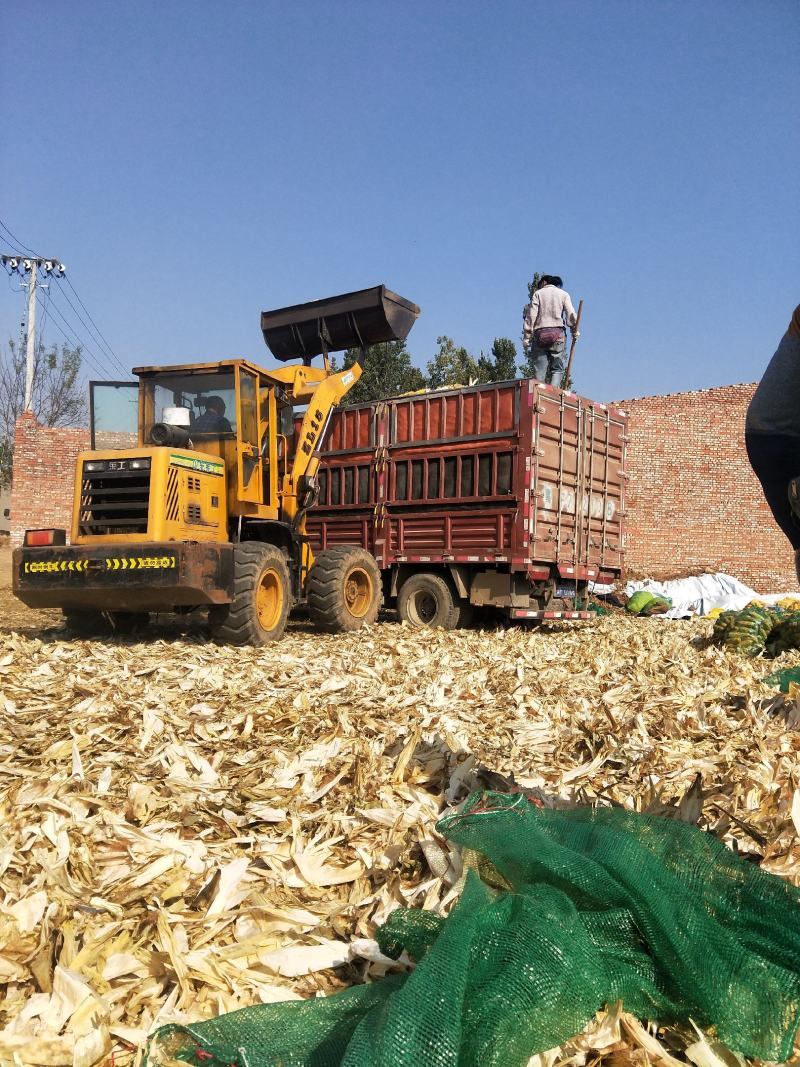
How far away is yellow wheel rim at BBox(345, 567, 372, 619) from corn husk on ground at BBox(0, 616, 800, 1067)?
3712 millimetres

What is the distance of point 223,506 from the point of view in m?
9.45

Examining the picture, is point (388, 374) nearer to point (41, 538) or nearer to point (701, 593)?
point (701, 593)

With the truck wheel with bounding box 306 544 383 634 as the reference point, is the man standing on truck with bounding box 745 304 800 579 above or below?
above

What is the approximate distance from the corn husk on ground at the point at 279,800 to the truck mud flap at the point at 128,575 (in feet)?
4.18

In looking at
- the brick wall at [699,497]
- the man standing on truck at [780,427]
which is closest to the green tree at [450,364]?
the brick wall at [699,497]

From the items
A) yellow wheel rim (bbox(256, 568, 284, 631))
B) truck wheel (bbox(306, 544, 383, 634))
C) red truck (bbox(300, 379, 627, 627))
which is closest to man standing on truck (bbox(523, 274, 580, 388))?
red truck (bbox(300, 379, 627, 627))

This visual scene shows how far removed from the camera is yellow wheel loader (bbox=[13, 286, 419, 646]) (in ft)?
27.3

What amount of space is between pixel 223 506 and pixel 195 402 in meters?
1.30

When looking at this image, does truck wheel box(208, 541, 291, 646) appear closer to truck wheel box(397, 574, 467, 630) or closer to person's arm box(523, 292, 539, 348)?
truck wheel box(397, 574, 467, 630)

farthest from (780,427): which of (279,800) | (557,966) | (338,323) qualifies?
(338,323)

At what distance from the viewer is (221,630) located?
860cm

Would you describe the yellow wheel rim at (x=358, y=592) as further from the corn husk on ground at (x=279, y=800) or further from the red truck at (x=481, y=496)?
the corn husk on ground at (x=279, y=800)

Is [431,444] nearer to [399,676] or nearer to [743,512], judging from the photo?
[399,676]

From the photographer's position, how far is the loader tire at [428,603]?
11.3m
